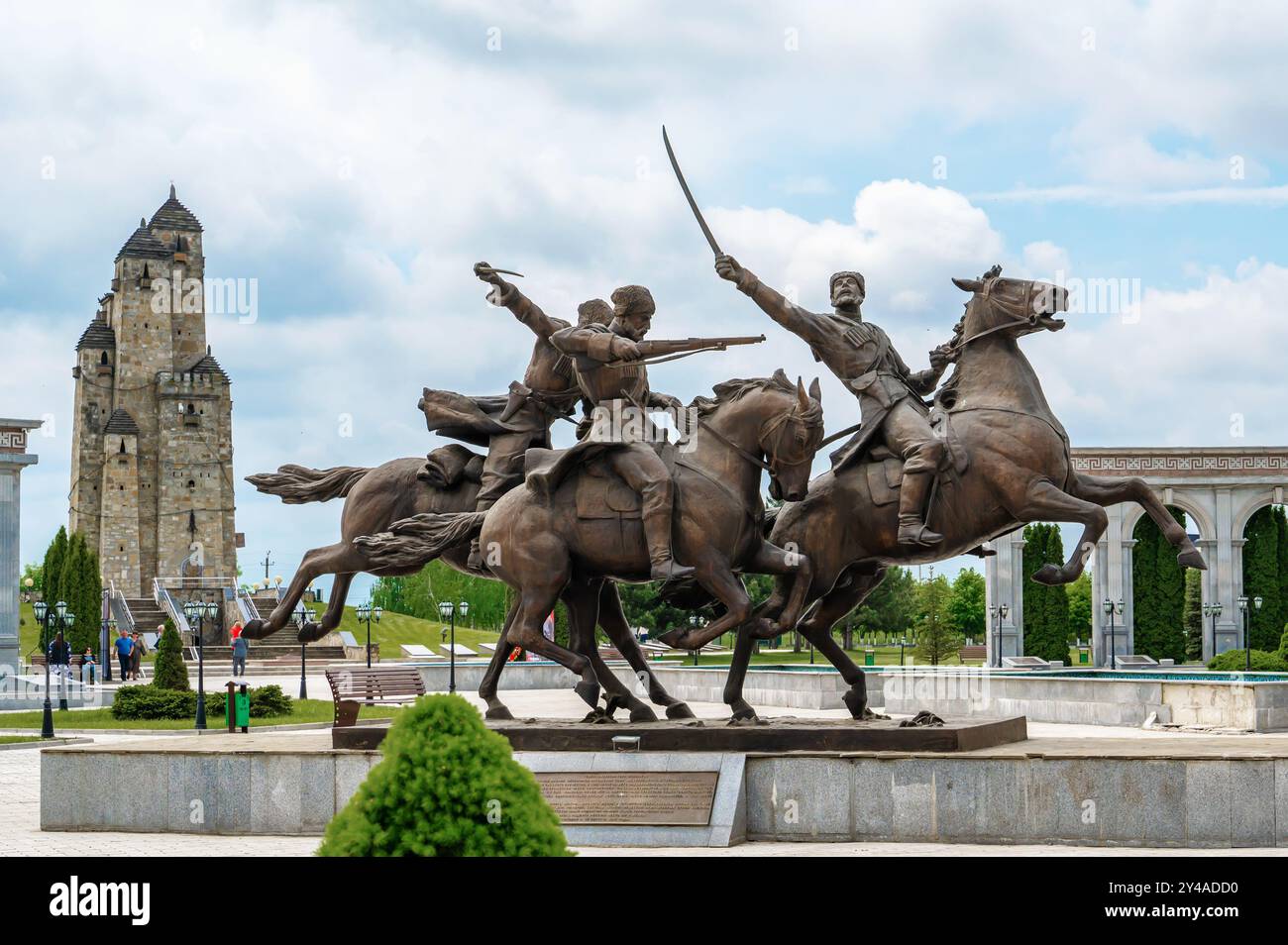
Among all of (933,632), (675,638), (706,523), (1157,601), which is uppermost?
(706,523)

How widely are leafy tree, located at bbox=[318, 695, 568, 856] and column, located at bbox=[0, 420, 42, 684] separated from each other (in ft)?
131

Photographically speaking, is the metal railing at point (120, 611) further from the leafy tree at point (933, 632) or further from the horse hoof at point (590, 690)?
the horse hoof at point (590, 690)

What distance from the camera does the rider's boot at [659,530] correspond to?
41.0 feet

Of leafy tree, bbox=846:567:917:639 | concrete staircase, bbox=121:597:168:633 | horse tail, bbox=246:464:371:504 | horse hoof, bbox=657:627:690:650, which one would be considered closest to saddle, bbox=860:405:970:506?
horse hoof, bbox=657:627:690:650

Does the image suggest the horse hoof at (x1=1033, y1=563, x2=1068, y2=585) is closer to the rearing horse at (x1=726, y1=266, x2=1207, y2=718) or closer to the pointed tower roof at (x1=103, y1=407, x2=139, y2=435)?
the rearing horse at (x1=726, y1=266, x2=1207, y2=718)

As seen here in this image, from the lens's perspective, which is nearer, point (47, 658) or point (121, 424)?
point (47, 658)

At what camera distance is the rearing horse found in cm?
1285

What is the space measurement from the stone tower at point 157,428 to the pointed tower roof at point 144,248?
0.06m

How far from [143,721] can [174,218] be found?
73.4 m

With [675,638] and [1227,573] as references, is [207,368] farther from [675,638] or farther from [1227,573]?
[675,638]

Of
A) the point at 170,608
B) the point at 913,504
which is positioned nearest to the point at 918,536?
the point at 913,504

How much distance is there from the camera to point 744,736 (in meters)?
12.9
